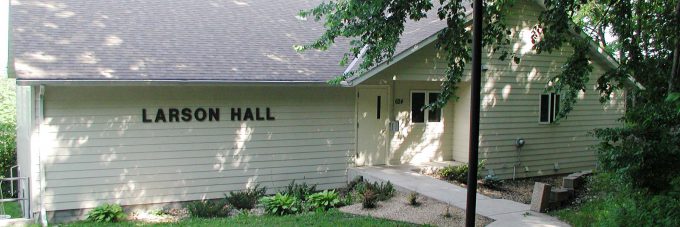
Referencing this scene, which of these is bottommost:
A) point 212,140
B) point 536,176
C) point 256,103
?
point 536,176

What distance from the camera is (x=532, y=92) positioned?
41.0 feet

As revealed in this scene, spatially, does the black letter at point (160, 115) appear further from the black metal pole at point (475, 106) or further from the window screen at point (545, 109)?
the window screen at point (545, 109)

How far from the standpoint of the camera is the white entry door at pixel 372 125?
11405 millimetres

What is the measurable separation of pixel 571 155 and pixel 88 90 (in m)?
10.9

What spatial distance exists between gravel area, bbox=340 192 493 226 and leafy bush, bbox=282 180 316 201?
125 centimetres

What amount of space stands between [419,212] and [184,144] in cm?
444

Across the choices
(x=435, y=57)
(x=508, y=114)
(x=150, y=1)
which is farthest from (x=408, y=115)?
(x=150, y=1)

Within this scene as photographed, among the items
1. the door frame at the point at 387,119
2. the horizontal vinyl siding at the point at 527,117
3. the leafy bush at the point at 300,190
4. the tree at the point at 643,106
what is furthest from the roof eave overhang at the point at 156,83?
the tree at the point at 643,106

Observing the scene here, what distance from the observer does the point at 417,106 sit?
12148 millimetres

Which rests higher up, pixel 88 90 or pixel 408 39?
pixel 408 39

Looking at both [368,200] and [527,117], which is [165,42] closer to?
[368,200]

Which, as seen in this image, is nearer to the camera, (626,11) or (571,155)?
(626,11)

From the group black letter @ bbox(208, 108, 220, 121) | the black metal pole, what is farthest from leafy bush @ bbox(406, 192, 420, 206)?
the black metal pole

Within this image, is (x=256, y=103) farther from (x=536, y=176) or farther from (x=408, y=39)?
(x=536, y=176)
